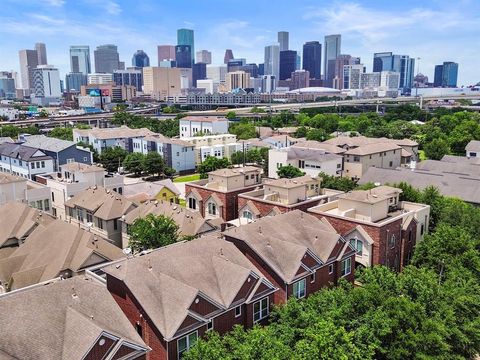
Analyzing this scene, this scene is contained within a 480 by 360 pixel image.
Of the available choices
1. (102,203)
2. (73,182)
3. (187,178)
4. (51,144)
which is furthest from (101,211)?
(187,178)

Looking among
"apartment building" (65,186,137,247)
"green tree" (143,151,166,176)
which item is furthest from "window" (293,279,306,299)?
"green tree" (143,151,166,176)

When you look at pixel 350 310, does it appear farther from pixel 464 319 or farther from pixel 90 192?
pixel 90 192

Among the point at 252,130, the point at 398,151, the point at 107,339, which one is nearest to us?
the point at 107,339

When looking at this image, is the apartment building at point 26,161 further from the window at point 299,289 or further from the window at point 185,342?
the window at point 185,342

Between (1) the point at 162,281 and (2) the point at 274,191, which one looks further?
(2) the point at 274,191

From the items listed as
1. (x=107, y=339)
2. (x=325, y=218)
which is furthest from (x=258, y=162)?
(x=107, y=339)

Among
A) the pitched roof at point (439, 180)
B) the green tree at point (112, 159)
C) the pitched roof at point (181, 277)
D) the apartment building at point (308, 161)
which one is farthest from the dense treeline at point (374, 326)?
the green tree at point (112, 159)
